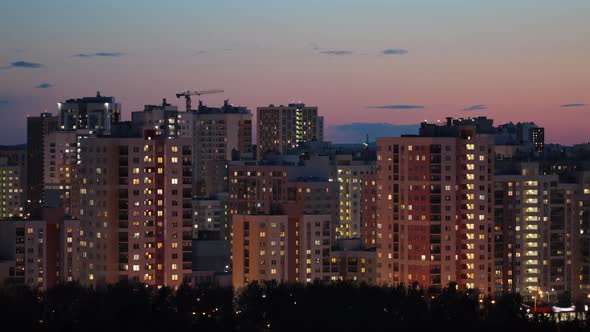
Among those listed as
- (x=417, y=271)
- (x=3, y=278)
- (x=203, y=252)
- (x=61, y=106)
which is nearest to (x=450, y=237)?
(x=417, y=271)

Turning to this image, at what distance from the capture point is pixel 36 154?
359 ft

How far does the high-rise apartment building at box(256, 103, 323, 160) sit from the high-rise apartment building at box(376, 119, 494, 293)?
5386cm

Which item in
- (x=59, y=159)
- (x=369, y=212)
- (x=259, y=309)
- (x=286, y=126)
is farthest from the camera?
(x=286, y=126)

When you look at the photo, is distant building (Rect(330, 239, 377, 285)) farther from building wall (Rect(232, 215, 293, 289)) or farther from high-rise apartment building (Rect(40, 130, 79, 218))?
high-rise apartment building (Rect(40, 130, 79, 218))

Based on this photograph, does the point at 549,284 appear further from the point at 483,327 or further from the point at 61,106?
the point at 61,106

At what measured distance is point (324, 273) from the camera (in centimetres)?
7388

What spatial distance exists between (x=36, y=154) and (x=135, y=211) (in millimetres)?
45002

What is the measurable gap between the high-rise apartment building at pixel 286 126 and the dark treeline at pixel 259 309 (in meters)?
58.1

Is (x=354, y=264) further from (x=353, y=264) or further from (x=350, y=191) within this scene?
(x=350, y=191)

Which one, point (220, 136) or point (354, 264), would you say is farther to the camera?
point (220, 136)

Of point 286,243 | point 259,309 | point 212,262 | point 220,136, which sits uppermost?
point 220,136

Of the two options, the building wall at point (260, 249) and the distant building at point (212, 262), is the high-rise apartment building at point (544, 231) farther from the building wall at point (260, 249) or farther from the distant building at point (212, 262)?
the distant building at point (212, 262)

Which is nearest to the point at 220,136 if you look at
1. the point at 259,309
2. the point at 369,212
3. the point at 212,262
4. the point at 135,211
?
the point at 369,212

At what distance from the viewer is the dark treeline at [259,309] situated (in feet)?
192
